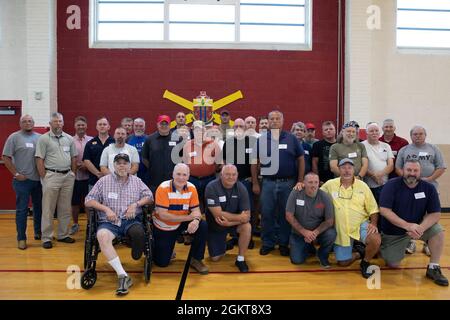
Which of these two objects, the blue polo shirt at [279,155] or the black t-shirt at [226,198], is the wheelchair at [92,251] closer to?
the black t-shirt at [226,198]

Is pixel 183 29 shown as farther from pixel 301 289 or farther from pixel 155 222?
pixel 301 289

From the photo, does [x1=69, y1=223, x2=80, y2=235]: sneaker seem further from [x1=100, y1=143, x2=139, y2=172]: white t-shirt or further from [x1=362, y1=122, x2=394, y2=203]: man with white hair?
[x1=362, y1=122, x2=394, y2=203]: man with white hair

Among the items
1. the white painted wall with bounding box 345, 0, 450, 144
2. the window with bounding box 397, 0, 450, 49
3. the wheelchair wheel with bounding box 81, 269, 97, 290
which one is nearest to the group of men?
the wheelchair wheel with bounding box 81, 269, 97, 290

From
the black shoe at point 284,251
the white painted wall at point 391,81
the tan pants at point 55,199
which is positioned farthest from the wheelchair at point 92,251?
the white painted wall at point 391,81

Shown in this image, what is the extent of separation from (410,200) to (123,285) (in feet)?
9.54

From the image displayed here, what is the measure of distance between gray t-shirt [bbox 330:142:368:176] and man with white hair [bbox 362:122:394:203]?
19cm

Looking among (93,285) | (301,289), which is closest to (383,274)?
(301,289)

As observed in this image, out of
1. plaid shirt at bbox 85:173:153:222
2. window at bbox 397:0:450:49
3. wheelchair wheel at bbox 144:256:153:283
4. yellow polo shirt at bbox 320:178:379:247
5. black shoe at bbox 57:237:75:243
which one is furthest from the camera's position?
window at bbox 397:0:450:49

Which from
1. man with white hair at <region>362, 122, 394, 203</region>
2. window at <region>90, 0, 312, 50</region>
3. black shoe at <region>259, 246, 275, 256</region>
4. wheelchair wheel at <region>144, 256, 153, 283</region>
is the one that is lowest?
black shoe at <region>259, 246, 275, 256</region>

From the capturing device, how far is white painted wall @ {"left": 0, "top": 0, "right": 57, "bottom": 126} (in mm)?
7051

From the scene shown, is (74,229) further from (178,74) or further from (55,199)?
(178,74)

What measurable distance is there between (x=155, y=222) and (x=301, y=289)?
158cm

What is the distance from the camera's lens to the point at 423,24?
7.65 m

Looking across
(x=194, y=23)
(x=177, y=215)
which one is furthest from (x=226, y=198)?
(x=194, y=23)
